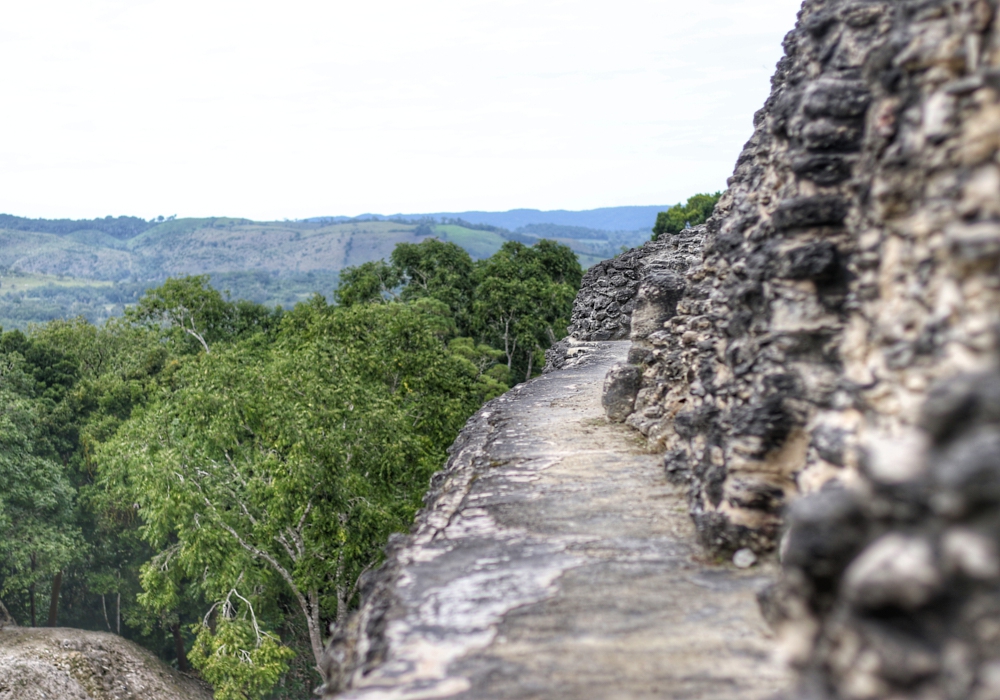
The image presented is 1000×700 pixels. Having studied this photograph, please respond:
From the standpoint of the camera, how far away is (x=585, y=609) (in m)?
4.83

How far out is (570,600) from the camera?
4.98 metres

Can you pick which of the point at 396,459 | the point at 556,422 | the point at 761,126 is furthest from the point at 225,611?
the point at 761,126

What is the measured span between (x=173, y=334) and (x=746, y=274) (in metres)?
24.5

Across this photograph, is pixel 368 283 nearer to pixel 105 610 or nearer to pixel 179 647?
pixel 179 647

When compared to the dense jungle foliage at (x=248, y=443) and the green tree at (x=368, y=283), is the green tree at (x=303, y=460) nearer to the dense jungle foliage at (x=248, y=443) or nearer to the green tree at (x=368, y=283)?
the dense jungle foliage at (x=248, y=443)

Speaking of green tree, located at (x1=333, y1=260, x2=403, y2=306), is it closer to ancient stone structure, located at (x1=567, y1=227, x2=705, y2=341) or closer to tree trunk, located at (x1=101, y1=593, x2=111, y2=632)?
ancient stone structure, located at (x1=567, y1=227, x2=705, y2=341)

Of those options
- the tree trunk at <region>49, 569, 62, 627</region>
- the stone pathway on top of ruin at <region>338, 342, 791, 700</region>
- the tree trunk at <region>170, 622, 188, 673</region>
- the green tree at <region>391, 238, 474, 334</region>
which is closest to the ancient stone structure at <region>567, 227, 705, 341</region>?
the stone pathway on top of ruin at <region>338, 342, 791, 700</region>

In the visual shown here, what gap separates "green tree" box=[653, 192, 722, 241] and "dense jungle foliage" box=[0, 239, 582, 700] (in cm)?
1031

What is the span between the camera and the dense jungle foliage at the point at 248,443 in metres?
11.9

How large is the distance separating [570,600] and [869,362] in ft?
7.45

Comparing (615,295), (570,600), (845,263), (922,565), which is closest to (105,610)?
(615,295)

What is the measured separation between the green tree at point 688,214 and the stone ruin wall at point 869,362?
32913 mm

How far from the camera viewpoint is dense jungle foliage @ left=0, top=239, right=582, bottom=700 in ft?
38.9

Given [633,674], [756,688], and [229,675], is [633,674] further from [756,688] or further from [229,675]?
[229,675]
